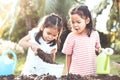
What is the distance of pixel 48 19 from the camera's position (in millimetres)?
4551

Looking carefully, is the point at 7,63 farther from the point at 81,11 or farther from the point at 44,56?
the point at 81,11

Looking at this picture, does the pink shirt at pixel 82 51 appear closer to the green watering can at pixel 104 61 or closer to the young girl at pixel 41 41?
the green watering can at pixel 104 61

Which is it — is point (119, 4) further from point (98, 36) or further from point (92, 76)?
point (92, 76)

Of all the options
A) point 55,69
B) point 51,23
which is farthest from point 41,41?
point 55,69

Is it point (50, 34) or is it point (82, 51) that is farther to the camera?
point (82, 51)

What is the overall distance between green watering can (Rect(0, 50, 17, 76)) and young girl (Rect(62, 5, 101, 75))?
0.60m

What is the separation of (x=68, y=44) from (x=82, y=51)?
0.63 ft

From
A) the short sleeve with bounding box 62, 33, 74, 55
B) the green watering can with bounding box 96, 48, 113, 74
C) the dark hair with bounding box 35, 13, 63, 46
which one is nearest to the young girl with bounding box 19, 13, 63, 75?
the dark hair with bounding box 35, 13, 63, 46

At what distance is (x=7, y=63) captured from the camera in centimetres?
453

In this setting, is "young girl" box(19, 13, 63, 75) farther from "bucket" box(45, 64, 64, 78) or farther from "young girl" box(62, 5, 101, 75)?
"young girl" box(62, 5, 101, 75)

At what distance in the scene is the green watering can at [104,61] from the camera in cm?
470

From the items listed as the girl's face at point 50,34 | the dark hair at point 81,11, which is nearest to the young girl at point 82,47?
the dark hair at point 81,11

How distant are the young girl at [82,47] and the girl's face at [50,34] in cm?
16

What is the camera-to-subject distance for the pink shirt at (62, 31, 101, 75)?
466cm
